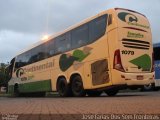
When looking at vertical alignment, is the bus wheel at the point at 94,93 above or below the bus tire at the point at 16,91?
below

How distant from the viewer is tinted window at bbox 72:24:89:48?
Answer: 1800 cm

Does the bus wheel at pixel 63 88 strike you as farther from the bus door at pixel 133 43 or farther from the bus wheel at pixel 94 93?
the bus door at pixel 133 43

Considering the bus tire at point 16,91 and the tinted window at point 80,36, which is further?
the bus tire at point 16,91

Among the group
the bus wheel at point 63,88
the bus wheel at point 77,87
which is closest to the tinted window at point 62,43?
the bus wheel at point 63,88

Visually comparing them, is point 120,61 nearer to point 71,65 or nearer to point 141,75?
point 141,75

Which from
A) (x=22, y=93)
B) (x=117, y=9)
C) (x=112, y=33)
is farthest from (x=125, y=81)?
(x=22, y=93)

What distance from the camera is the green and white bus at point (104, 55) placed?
16281 mm

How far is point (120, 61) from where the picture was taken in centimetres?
1616

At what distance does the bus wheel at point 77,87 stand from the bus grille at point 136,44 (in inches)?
119

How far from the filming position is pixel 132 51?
16.7 metres

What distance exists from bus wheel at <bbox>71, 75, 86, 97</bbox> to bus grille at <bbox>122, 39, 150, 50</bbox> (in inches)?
119

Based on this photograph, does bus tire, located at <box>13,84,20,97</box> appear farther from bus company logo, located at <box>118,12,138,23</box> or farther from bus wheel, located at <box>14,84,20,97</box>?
bus company logo, located at <box>118,12,138,23</box>

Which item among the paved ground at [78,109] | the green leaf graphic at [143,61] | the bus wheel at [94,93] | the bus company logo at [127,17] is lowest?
the paved ground at [78,109]

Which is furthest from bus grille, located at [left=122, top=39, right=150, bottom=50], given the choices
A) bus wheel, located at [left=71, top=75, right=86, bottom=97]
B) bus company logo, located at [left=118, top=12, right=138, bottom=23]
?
bus wheel, located at [left=71, top=75, right=86, bottom=97]
